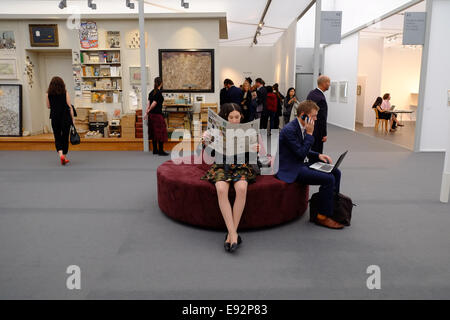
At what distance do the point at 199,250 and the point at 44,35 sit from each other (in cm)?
864

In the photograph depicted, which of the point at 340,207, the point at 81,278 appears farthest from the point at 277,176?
the point at 81,278

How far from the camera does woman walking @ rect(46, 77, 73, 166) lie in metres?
6.89

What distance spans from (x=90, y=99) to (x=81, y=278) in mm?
7822

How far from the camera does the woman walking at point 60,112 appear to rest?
6.89 metres

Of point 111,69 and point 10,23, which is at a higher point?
point 10,23

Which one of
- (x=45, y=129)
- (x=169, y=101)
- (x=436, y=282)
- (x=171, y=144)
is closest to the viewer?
(x=436, y=282)

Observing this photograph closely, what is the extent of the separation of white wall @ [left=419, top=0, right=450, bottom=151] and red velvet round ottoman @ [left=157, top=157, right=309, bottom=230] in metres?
5.91

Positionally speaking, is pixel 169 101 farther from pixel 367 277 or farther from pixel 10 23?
pixel 367 277

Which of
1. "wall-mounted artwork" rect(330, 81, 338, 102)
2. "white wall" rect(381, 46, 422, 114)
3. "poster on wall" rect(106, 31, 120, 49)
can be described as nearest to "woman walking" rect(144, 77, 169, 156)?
"poster on wall" rect(106, 31, 120, 49)

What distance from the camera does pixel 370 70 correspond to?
15016 millimetres

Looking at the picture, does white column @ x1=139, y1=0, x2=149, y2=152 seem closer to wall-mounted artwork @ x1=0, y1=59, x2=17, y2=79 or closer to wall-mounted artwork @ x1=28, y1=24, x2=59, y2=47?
wall-mounted artwork @ x1=28, y1=24, x2=59, y2=47

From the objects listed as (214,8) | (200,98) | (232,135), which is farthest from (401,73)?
(232,135)

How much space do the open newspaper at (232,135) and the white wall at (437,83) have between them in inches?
249

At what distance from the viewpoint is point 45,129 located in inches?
413
